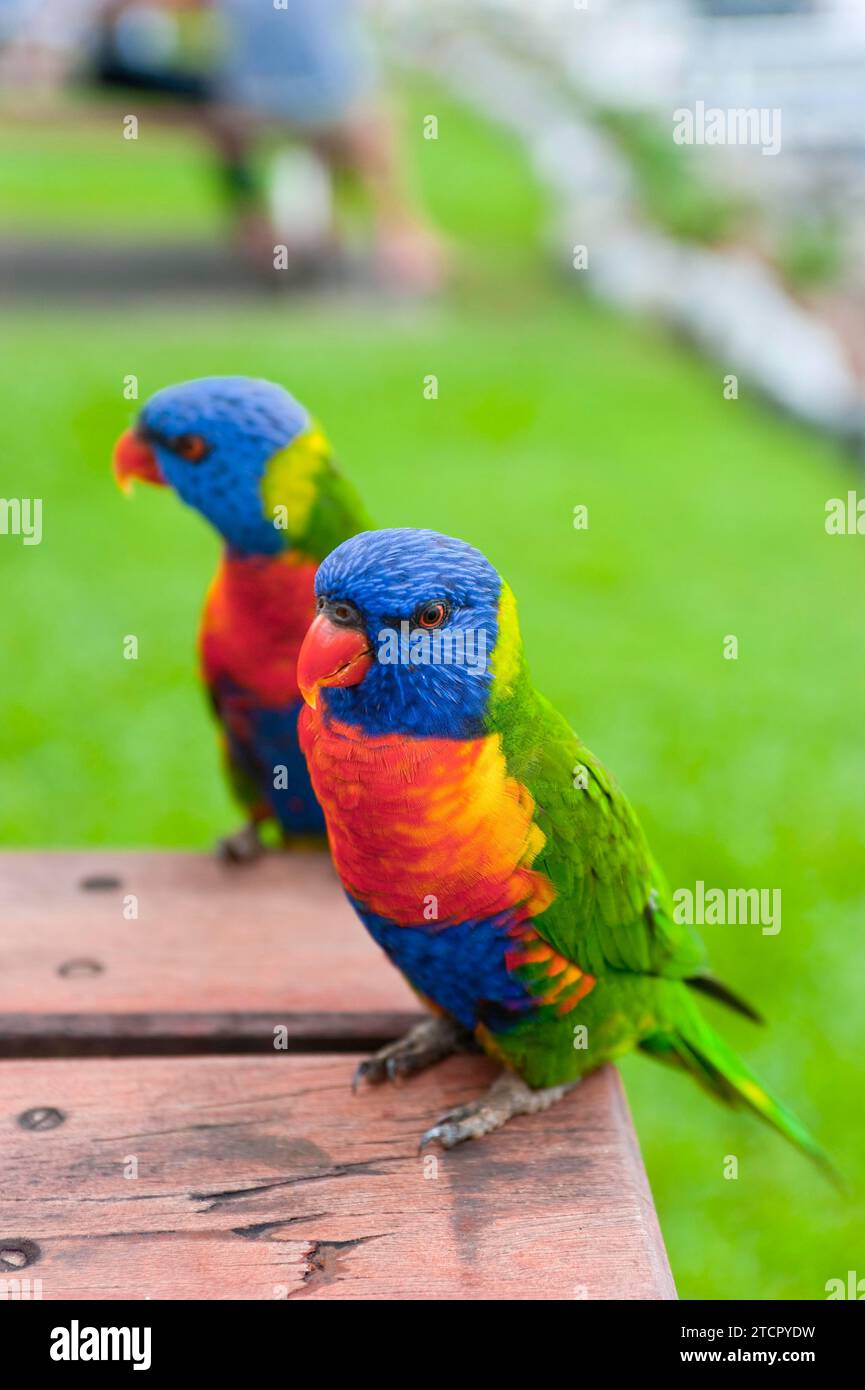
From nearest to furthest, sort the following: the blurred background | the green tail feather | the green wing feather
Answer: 1. the green wing feather
2. the green tail feather
3. the blurred background

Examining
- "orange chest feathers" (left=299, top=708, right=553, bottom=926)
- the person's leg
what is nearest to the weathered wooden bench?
"orange chest feathers" (left=299, top=708, right=553, bottom=926)

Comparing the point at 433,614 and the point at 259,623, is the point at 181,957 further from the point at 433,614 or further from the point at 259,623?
the point at 433,614

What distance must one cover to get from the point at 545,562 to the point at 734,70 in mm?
11022

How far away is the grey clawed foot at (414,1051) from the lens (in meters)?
1.47

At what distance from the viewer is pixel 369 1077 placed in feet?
4.80

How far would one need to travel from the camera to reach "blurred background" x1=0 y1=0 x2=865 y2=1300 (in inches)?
113

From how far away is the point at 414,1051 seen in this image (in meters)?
1.49

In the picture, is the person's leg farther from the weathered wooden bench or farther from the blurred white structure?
the weathered wooden bench

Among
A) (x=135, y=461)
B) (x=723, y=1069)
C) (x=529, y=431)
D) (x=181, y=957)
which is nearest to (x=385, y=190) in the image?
(x=529, y=431)

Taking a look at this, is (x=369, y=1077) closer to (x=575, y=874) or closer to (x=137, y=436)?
(x=575, y=874)

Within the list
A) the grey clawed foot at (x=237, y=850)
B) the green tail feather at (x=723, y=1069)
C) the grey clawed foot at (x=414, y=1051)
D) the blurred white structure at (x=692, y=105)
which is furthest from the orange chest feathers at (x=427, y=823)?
the blurred white structure at (x=692, y=105)
